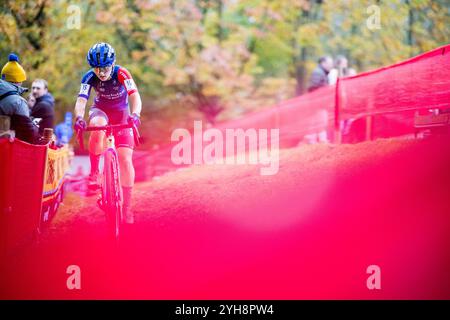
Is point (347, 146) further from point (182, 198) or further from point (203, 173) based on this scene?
point (182, 198)

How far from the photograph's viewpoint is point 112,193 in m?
5.56

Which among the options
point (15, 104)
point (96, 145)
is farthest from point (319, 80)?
point (15, 104)

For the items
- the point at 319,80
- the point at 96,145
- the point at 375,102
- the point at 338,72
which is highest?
the point at 338,72

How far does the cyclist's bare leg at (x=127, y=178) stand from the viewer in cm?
589

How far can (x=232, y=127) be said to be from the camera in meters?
14.2

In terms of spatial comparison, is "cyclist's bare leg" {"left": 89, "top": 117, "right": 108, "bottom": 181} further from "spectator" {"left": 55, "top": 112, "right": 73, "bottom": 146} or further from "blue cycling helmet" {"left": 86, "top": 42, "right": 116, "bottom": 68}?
"spectator" {"left": 55, "top": 112, "right": 73, "bottom": 146}

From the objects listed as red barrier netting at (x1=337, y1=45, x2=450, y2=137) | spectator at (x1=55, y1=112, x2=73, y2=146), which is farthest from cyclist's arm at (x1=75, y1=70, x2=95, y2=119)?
red barrier netting at (x1=337, y1=45, x2=450, y2=137)

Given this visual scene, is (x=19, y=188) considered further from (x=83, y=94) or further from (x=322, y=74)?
(x=322, y=74)

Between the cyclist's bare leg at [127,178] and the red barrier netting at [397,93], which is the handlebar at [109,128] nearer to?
the cyclist's bare leg at [127,178]

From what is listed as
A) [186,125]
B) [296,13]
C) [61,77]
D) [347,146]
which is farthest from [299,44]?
[347,146]

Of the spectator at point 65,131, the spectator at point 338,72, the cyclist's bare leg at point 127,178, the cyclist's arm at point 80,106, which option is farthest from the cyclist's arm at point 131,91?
the spectator at point 338,72

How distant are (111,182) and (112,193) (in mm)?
106

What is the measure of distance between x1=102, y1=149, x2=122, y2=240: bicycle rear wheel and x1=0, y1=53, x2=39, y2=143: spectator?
93cm

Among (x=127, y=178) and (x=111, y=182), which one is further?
(x=127, y=178)
